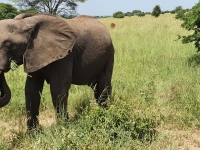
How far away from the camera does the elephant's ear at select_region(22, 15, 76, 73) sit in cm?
398

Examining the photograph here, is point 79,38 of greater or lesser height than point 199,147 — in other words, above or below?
above

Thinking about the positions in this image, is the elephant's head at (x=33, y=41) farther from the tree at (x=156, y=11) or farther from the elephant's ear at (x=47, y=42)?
the tree at (x=156, y=11)

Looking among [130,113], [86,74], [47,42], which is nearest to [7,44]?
[47,42]

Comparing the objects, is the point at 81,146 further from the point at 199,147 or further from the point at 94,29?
the point at 94,29

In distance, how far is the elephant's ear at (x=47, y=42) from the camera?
398 cm

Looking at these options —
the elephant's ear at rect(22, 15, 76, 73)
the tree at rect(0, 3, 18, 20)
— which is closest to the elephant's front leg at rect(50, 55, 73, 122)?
the elephant's ear at rect(22, 15, 76, 73)

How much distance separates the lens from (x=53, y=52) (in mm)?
4109

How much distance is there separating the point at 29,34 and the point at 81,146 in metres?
1.43

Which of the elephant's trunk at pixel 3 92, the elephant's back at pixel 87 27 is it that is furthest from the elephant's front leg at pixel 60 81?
the elephant's trunk at pixel 3 92

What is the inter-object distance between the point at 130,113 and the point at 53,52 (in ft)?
3.97

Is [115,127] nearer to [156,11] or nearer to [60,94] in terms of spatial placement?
[60,94]

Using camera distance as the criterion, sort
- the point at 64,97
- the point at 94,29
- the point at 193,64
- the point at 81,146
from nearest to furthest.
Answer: the point at 81,146
the point at 64,97
the point at 94,29
the point at 193,64

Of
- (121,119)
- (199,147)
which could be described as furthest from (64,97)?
(199,147)

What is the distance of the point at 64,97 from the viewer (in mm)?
4402
